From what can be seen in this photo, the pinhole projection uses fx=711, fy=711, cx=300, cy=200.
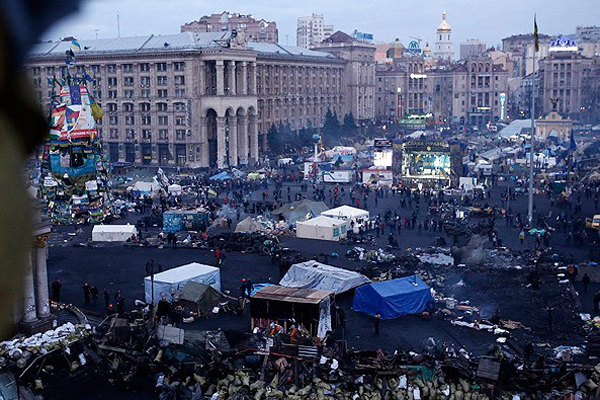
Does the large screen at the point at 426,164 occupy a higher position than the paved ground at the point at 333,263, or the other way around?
the large screen at the point at 426,164

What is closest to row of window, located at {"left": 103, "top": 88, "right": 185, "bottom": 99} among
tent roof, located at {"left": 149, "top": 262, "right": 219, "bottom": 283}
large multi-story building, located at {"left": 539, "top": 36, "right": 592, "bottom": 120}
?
tent roof, located at {"left": 149, "top": 262, "right": 219, "bottom": 283}

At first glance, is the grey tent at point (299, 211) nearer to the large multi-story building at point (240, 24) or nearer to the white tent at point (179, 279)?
the white tent at point (179, 279)

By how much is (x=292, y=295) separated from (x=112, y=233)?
59.4 feet

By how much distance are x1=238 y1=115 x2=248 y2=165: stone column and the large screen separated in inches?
950

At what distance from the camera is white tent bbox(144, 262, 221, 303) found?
24969 millimetres

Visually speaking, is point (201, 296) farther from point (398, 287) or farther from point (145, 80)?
point (145, 80)

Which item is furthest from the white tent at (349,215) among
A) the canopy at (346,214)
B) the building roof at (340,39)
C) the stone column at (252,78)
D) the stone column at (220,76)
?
the building roof at (340,39)

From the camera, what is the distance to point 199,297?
945 inches

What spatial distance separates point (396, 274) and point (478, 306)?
4.46 meters

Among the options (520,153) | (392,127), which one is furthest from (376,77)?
(520,153)

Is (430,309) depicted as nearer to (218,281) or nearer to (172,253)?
(218,281)

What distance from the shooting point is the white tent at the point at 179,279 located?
24969 mm

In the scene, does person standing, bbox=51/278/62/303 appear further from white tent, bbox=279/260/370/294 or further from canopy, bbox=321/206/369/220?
canopy, bbox=321/206/369/220

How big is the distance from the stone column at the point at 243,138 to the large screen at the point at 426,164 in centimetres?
2412
